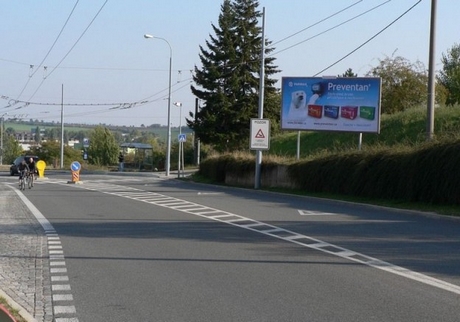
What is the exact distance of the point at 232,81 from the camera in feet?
221

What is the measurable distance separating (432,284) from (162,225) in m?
9.47

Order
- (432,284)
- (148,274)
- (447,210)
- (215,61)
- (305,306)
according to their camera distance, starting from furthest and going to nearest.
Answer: (215,61), (447,210), (148,274), (432,284), (305,306)

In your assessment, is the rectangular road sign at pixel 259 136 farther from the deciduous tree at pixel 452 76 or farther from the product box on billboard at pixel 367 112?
the deciduous tree at pixel 452 76

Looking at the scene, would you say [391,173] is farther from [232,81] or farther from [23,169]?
[232,81]

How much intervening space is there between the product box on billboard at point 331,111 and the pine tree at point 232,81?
30.5 m

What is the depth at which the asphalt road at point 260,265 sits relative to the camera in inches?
351

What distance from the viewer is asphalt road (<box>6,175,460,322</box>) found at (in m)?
8.91

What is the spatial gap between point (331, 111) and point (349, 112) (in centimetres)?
96

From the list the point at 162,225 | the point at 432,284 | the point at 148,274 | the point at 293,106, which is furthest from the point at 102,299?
the point at 293,106

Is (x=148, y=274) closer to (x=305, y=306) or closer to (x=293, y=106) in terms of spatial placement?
(x=305, y=306)

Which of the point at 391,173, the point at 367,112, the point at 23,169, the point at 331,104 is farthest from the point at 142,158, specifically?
the point at 391,173

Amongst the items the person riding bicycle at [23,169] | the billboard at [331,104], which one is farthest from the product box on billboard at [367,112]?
the person riding bicycle at [23,169]

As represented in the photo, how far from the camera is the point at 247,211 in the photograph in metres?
23.1

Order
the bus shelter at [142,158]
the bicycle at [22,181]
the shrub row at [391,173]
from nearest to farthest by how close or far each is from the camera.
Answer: the shrub row at [391,173] → the bicycle at [22,181] → the bus shelter at [142,158]
